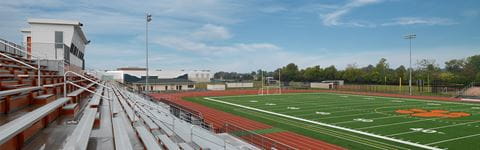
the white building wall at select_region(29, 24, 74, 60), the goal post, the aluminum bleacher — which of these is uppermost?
the white building wall at select_region(29, 24, 74, 60)

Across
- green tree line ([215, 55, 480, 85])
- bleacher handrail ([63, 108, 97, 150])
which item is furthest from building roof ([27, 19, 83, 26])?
green tree line ([215, 55, 480, 85])

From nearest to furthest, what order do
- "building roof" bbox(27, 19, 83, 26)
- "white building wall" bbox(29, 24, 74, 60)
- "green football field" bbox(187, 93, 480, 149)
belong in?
"green football field" bbox(187, 93, 480, 149), "white building wall" bbox(29, 24, 74, 60), "building roof" bbox(27, 19, 83, 26)

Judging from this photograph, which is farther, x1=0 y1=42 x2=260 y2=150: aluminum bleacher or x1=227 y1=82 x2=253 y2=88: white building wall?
x1=227 y1=82 x2=253 y2=88: white building wall

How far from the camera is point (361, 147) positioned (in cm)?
1151

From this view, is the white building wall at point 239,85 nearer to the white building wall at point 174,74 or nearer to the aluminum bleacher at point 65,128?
the white building wall at point 174,74

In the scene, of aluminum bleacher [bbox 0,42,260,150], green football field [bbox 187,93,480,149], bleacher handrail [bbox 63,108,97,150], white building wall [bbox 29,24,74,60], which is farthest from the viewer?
white building wall [bbox 29,24,74,60]

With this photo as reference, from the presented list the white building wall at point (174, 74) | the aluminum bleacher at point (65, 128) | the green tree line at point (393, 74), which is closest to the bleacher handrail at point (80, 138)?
the aluminum bleacher at point (65, 128)

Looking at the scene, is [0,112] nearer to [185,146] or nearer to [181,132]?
[185,146]

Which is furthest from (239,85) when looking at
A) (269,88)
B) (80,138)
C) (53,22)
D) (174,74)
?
(80,138)

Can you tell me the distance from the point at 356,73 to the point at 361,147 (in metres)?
59.6

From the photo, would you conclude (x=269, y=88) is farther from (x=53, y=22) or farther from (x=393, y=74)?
(x=53, y=22)

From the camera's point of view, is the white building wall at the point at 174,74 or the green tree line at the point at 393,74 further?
the white building wall at the point at 174,74

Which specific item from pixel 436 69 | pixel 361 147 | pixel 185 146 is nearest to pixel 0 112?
pixel 185 146

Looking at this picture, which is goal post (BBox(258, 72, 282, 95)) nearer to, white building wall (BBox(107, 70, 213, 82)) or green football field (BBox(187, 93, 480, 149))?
green football field (BBox(187, 93, 480, 149))
